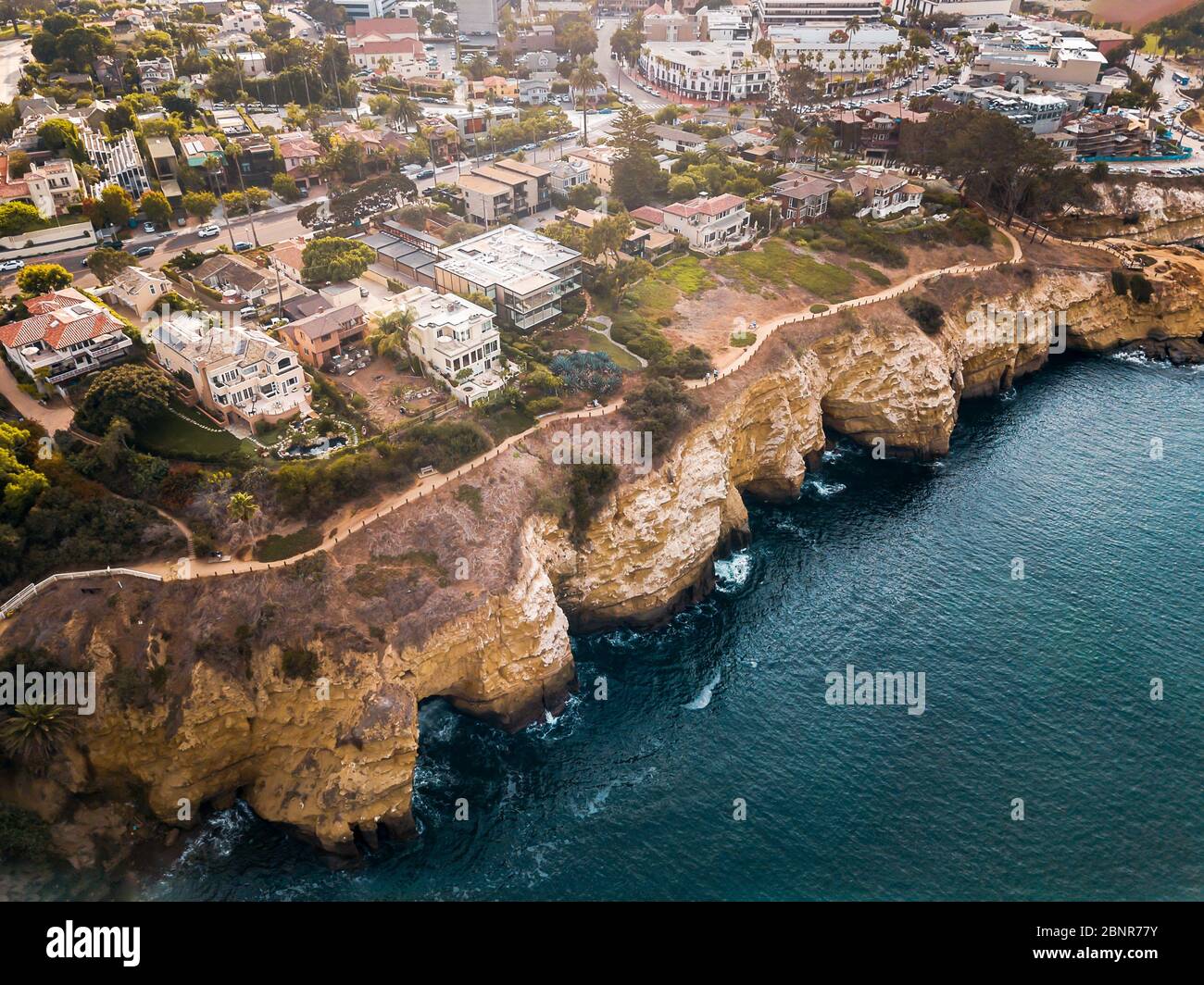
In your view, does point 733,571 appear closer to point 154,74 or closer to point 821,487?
point 821,487

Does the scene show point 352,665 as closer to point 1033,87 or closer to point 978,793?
point 978,793

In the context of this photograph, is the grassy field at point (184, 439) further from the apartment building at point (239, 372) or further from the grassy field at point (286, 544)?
the grassy field at point (286, 544)

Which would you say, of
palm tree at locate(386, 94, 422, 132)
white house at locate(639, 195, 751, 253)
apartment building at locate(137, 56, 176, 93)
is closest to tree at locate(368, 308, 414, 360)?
white house at locate(639, 195, 751, 253)

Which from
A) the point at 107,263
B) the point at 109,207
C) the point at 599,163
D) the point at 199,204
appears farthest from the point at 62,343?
the point at 599,163

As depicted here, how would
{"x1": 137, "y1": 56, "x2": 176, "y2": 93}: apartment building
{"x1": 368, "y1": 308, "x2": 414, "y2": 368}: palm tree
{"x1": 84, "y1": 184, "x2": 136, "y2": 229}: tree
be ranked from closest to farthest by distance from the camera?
{"x1": 368, "y1": 308, "x2": 414, "y2": 368}: palm tree
{"x1": 84, "y1": 184, "x2": 136, "y2": 229}: tree
{"x1": 137, "y1": 56, "x2": 176, "y2": 93}: apartment building

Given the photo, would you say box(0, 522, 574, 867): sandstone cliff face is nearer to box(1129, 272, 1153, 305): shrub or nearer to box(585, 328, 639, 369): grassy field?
box(585, 328, 639, 369): grassy field

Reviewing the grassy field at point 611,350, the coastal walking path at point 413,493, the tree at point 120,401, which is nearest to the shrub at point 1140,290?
the coastal walking path at point 413,493
